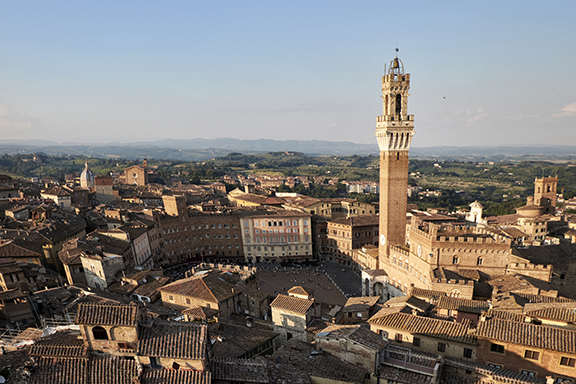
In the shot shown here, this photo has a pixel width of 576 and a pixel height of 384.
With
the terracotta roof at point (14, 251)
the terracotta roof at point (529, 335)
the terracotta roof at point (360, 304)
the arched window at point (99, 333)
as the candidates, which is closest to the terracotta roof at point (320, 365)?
the terracotta roof at point (529, 335)

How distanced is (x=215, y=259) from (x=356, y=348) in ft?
202

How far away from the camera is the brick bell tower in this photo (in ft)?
189

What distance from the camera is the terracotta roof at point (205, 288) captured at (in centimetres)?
3578

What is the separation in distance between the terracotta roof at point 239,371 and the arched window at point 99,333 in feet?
17.0

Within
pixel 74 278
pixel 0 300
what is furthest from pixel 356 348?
pixel 74 278

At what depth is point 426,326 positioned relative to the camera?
83.9 ft

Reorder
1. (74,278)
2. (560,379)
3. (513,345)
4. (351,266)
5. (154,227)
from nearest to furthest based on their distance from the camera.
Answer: (560,379), (513,345), (74,278), (154,227), (351,266)

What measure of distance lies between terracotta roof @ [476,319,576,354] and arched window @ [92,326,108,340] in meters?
21.3

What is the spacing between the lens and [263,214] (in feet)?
264

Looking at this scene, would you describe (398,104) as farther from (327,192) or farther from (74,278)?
(327,192)

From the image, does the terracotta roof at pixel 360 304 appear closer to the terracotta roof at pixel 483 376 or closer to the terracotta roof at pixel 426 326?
the terracotta roof at pixel 426 326

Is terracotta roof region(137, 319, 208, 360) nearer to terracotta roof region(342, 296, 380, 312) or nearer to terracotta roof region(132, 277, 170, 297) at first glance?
terracotta roof region(342, 296, 380, 312)

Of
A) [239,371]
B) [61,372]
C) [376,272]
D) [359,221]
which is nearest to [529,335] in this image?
[239,371]

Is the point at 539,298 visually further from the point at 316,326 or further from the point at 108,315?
the point at 108,315
